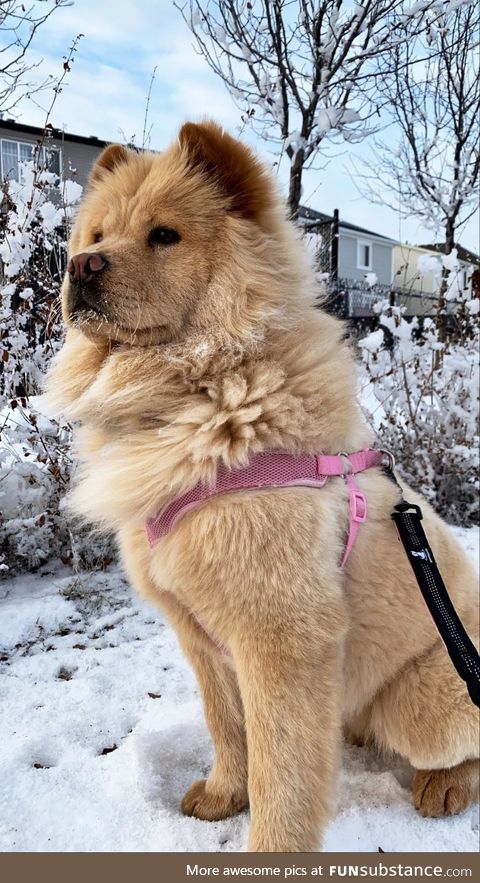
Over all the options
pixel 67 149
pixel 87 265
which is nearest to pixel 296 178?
pixel 67 149

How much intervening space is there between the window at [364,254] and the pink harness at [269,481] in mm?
33251

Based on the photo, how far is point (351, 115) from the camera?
379cm

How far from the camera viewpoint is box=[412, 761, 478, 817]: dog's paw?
1.99 m

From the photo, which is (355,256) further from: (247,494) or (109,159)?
(247,494)

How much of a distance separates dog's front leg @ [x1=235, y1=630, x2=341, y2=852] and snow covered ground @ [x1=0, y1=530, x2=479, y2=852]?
0.37 metres

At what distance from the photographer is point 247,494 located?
1.65 metres

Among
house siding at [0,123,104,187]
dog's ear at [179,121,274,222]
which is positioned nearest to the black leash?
dog's ear at [179,121,274,222]

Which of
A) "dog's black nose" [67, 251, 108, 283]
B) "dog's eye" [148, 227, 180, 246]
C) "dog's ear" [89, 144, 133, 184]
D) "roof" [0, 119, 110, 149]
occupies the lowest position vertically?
"dog's black nose" [67, 251, 108, 283]

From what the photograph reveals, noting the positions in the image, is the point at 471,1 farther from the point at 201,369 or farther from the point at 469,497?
the point at 469,497

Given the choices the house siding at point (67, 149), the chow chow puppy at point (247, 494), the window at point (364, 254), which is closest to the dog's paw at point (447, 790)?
the chow chow puppy at point (247, 494)

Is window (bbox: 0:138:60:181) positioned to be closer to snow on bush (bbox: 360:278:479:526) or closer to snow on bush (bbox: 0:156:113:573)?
snow on bush (bbox: 0:156:113:573)

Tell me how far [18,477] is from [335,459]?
8.36ft

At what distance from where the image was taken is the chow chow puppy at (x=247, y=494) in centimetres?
159

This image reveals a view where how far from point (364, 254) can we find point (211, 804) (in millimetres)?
34591
